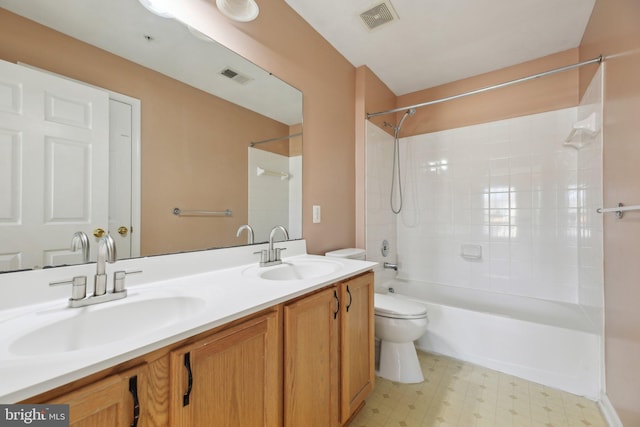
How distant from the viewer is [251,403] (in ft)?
2.74

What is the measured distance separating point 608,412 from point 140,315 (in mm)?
2284

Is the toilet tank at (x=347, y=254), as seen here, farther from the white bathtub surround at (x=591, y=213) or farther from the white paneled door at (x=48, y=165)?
the white bathtub surround at (x=591, y=213)

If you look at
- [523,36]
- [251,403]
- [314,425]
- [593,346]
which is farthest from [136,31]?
[593,346]

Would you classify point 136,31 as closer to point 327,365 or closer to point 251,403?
point 251,403

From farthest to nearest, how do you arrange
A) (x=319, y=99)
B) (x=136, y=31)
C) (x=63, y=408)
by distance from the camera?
(x=319, y=99), (x=136, y=31), (x=63, y=408)

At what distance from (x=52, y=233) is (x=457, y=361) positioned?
2435mm

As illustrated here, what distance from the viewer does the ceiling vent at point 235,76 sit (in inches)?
54.7

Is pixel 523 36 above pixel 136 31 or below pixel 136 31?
above

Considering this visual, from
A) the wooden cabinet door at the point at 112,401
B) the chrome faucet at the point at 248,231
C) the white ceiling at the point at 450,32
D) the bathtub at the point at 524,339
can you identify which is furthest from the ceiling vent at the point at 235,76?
the bathtub at the point at 524,339

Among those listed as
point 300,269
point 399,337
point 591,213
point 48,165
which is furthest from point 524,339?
point 48,165

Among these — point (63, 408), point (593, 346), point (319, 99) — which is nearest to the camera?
point (63, 408)

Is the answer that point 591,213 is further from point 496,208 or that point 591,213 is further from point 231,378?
point 231,378

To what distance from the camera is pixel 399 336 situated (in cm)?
178

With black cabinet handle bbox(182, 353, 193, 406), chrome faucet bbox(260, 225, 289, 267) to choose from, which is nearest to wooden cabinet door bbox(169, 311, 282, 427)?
black cabinet handle bbox(182, 353, 193, 406)
